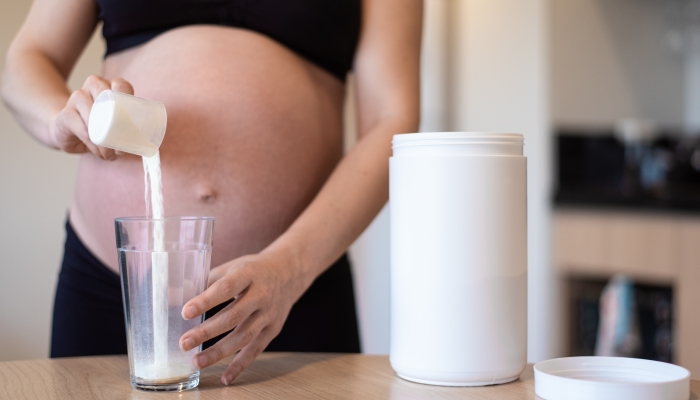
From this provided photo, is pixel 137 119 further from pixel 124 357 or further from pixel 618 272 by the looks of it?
pixel 618 272

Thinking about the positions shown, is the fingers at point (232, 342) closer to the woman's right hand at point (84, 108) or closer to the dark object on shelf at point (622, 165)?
the woman's right hand at point (84, 108)

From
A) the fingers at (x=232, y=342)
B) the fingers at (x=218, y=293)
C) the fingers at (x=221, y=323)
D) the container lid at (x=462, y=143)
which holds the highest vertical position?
the container lid at (x=462, y=143)

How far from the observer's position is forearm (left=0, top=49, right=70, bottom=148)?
896mm

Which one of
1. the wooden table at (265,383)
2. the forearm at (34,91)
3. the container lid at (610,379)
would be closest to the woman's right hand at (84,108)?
the forearm at (34,91)

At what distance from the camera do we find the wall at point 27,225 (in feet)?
6.41

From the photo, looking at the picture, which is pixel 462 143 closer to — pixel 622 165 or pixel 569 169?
pixel 569 169

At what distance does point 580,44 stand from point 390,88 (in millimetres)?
1923

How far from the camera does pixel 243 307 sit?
2.24ft

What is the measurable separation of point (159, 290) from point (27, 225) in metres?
1.53

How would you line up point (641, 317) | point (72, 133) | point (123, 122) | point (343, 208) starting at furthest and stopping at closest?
1. point (641, 317)
2. point (343, 208)
3. point (72, 133)
4. point (123, 122)

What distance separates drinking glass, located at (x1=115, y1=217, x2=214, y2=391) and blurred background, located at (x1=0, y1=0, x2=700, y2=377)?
4.89ft

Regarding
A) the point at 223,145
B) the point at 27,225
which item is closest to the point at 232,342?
the point at 223,145

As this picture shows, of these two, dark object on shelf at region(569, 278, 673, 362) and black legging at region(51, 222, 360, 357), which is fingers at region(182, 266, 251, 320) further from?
dark object on shelf at region(569, 278, 673, 362)

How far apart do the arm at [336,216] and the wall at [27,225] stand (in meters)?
1.26
